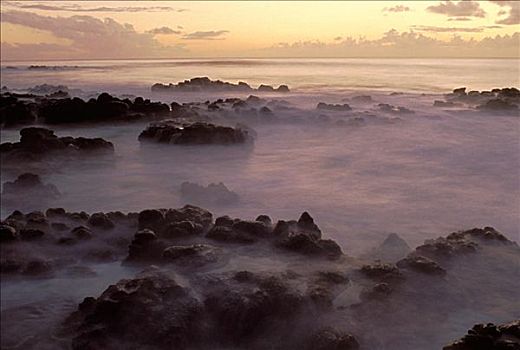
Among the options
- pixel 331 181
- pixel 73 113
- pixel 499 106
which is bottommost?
pixel 331 181

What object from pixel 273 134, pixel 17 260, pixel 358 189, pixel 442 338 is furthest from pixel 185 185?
pixel 273 134

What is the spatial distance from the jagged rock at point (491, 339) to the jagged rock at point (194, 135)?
13.1m

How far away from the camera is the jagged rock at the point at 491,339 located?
4.73 meters

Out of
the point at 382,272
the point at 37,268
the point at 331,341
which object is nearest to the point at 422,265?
the point at 382,272

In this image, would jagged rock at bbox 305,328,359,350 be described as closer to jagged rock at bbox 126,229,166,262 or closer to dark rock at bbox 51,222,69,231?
jagged rock at bbox 126,229,166,262

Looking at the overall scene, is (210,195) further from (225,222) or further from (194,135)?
(194,135)

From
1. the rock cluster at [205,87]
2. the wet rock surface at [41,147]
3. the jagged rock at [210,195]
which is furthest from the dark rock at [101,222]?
the rock cluster at [205,87]

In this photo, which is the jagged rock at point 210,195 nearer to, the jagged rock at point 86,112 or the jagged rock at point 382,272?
the jagged rock at point 382,272

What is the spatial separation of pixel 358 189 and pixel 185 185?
394 cm

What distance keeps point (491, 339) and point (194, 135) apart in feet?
44.1

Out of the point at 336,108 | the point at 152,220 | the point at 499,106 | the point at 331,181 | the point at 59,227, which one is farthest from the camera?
the point at 499,106

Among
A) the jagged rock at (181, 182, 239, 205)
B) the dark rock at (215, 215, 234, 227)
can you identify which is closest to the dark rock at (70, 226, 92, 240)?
the dark rock at (215, 215, 234, 227)

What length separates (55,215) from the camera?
8.86 meters

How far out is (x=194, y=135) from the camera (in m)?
17.3
